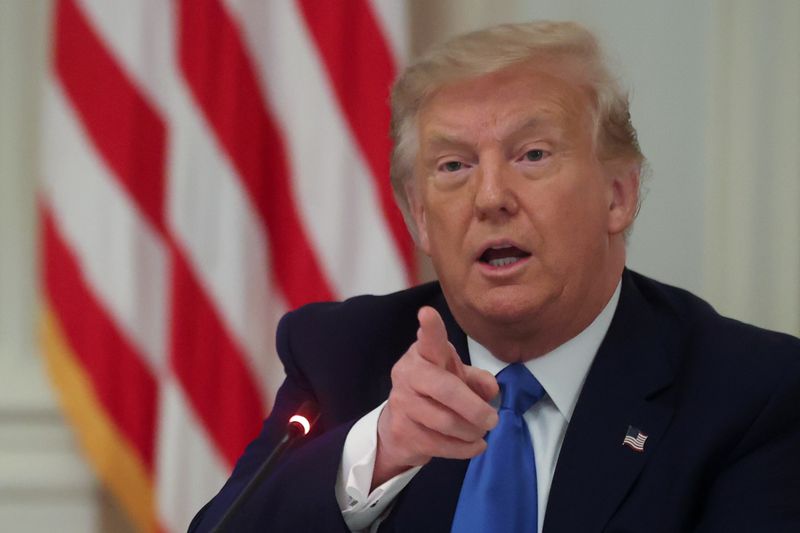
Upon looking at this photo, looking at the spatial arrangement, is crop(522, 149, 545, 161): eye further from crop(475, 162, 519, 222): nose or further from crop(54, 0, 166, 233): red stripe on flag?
crop(54, 0, 166, 233): red stripe on flag

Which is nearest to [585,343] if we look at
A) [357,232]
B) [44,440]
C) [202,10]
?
[357,232]

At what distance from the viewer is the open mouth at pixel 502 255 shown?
55.8 inches

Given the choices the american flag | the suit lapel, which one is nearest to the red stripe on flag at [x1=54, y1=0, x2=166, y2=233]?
the american flag

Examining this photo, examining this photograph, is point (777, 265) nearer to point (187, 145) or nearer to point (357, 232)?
point (357, 232)

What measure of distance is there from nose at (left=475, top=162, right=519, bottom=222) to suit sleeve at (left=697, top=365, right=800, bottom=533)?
16.9 inches

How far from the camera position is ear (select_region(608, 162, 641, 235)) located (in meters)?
1.51

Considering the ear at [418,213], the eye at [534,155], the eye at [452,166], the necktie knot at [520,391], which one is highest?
the eye at [534,155]

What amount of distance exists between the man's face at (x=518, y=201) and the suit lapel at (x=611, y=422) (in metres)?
0.08

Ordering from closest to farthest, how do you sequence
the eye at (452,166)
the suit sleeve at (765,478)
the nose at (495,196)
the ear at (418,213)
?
the suit sleeve at (765,478), the nose at (495,196), the eye at (452,166), the ear at (418,213)

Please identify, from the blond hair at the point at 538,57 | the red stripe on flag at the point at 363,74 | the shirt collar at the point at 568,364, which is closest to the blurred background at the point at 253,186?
the red stripe on flag at the point at 363,74

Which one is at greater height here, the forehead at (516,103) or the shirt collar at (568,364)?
the forehead at (516,103)

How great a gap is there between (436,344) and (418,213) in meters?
0.53

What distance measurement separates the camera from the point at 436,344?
116 centimetres

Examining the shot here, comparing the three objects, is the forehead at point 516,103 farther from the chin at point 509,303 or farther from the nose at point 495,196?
the chin at point 509,303
